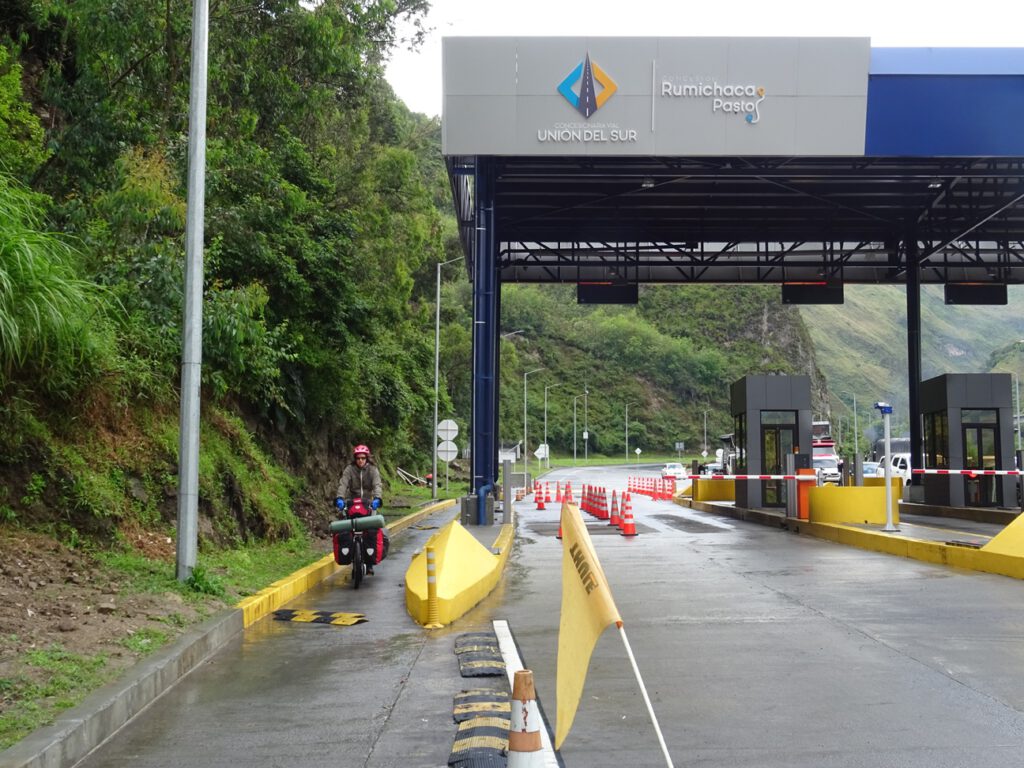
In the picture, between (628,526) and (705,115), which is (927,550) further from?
(705,115)

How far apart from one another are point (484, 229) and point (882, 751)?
65.8 feet

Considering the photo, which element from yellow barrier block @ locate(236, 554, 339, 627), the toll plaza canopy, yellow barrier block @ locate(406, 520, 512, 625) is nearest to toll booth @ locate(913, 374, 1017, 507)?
the toll plaza canopy

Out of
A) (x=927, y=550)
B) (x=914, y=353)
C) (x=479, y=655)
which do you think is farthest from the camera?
(x=914, y=353)

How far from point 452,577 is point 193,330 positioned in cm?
357

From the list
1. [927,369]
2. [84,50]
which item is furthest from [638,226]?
[927,369]

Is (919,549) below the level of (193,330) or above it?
below

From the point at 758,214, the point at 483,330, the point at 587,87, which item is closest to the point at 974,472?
the point at 758,214

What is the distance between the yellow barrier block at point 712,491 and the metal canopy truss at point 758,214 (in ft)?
24.3

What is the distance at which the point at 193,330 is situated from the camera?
34.2ft

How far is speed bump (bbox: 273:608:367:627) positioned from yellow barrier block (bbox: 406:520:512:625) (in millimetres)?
576

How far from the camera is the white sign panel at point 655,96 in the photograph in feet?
74.9

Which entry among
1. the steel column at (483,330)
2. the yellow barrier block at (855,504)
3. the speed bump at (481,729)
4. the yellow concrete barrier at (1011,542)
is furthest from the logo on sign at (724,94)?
the speed bump at (481,729)

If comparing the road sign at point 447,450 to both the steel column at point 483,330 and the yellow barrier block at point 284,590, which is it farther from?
the yellow barrier block at point 284,590

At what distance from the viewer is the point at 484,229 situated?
81.0ft
